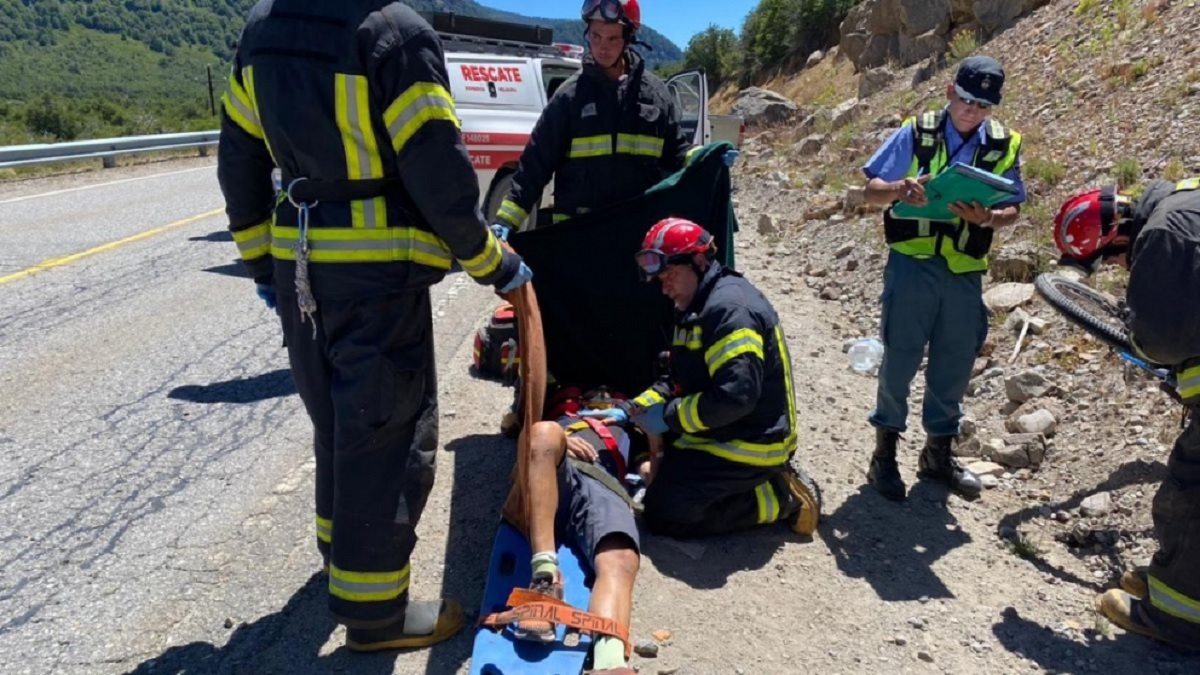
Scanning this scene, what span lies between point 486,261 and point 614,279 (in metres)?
1.91

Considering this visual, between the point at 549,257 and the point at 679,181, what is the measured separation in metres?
0.78

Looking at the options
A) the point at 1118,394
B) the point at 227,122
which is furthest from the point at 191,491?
the point at 1118,394

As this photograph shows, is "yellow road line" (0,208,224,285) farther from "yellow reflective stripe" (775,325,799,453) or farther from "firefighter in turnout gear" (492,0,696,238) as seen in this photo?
"yellow reflective stripe" (775,325,799,453)

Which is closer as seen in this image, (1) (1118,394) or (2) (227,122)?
(2) (227,122)

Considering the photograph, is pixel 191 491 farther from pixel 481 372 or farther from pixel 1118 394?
pixel 1118 394

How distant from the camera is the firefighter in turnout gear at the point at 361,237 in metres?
2.87

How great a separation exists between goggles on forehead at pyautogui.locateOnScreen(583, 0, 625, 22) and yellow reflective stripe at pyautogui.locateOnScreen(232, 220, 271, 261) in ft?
6.37

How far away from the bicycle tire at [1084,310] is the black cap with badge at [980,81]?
51.9 inches

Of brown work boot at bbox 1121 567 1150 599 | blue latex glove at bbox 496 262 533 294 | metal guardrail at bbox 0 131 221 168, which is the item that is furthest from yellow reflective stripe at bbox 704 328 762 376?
metal guardrail at bbox 0 131 221 168

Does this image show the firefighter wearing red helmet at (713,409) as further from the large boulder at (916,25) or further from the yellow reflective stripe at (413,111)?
the large boulder at (916,25)

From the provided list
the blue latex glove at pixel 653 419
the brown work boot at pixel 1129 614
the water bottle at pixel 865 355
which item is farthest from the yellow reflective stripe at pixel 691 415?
the water bottle at pixel 865 355

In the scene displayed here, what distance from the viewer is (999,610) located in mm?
3844

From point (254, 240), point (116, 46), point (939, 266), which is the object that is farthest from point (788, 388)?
point (116, 46)

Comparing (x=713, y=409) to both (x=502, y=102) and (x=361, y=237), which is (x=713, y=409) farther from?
(x=502, y=102)
